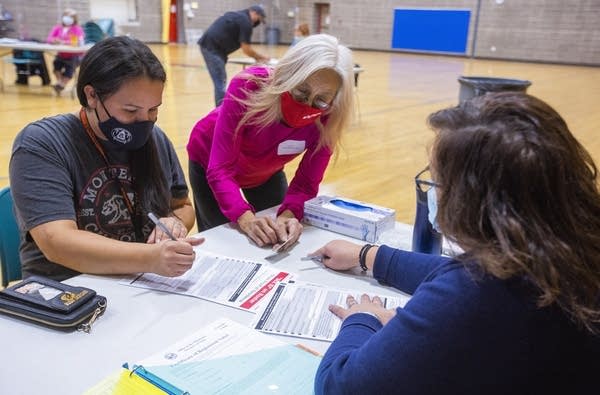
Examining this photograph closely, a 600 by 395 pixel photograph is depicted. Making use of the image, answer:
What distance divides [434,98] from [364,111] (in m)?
1.87

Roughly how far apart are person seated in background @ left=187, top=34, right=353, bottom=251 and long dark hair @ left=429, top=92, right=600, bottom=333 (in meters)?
0.88

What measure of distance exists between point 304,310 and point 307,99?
82 cm

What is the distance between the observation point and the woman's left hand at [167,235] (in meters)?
1.50

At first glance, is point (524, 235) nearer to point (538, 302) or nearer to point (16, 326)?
point (538, 302)

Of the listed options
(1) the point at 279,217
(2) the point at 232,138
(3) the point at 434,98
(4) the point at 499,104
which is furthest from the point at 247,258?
(3) the point at 434,98

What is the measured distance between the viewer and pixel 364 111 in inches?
296

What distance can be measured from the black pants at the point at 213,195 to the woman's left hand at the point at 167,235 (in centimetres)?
63

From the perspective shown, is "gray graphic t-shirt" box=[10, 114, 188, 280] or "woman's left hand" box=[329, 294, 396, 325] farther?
"gray graphic t-shirt" box=[10, 114, 188, 280]

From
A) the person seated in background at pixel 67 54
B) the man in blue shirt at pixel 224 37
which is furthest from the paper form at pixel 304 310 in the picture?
the person seated in background at pixel 67 54

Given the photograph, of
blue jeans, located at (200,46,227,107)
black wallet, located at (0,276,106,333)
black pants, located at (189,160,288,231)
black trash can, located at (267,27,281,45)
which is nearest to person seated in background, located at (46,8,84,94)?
blue jeans, located at (200,46,227,107)

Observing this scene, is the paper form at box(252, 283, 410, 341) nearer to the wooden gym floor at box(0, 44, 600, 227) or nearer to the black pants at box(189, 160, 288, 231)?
the wooden gym floor at box(0, 44, 600, 227)

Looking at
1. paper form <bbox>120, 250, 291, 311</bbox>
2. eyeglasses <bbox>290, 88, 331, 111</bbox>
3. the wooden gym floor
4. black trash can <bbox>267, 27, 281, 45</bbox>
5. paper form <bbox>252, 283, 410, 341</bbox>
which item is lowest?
the wooden gym floor

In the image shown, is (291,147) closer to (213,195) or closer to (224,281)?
(213,195)

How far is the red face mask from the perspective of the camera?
1.77 m
